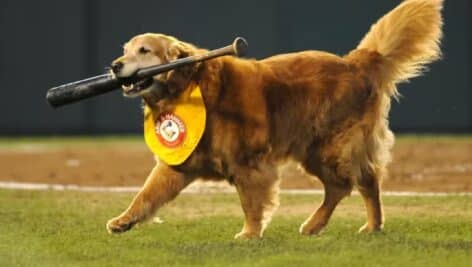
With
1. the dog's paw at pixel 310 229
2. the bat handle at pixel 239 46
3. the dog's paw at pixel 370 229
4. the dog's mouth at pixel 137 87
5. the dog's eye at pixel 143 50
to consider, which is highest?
the bat handle at pixel 239 46

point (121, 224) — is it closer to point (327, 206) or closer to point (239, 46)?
point (239, 46)

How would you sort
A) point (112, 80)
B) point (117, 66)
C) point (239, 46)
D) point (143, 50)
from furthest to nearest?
point (112, 80) < point (143, 50) < point (117, 66) < point (239, 46)

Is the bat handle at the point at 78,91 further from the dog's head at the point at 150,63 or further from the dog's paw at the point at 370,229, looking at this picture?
the dog's paw at the point at 370,229

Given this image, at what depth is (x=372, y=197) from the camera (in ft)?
28.8

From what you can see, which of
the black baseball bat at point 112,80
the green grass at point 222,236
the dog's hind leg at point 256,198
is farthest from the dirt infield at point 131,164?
the black baseball bat at point 112,80

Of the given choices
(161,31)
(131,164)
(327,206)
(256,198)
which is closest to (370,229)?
(327,206)

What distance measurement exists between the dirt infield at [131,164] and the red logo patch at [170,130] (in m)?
2.95

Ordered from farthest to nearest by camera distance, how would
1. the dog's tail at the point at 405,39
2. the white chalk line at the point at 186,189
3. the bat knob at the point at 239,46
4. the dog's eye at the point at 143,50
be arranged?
1. the white chalk line at the point at 186,189
2. the dog's tail at the point at 405,39
3. the dog's eye at the point at 143,50
4. the bat knob at the point at 239,46

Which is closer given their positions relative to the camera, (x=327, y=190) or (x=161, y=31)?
(x=327, y=190)

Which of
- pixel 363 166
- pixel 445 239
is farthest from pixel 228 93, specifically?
pixel 445 239

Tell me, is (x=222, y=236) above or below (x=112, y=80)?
below

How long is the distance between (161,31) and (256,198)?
11357 millimetres

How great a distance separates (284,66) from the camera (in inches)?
339

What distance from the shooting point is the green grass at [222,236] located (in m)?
7.26
